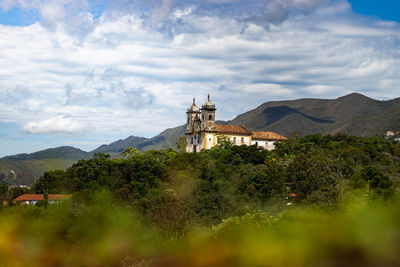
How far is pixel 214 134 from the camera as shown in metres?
56.1

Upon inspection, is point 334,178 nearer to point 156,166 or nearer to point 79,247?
point 156,166

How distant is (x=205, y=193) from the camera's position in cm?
3688

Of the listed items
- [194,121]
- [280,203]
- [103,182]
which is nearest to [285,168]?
[280,203]

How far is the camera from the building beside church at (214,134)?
5597cm

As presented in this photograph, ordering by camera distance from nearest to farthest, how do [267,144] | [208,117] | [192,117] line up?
[208,117], [267,144], [192,117]

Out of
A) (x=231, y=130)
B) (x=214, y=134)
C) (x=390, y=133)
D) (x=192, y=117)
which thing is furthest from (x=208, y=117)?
(x=390, y=133)

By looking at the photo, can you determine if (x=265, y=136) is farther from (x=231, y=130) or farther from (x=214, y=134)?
(x=214, y=134)

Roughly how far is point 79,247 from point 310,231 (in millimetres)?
2221

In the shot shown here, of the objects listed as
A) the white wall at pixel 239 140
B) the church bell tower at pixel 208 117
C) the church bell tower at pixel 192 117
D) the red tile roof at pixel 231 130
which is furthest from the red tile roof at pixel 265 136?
the church bell tower at pixel 192 117

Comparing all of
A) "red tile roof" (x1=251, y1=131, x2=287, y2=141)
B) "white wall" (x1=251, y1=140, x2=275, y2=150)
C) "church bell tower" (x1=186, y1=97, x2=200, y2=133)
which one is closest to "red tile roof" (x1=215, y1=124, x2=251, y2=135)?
"red tile roof" (x1=251, y1=131, x2=287, y2=141)

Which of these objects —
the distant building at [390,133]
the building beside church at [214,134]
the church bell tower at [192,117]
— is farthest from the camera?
the distant building at [390,133]

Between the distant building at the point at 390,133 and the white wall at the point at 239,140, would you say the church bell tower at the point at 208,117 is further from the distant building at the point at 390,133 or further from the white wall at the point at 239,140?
the distant building at the point at 390,133

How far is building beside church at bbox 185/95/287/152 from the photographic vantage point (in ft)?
184

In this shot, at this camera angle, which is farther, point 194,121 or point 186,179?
point 194,121
